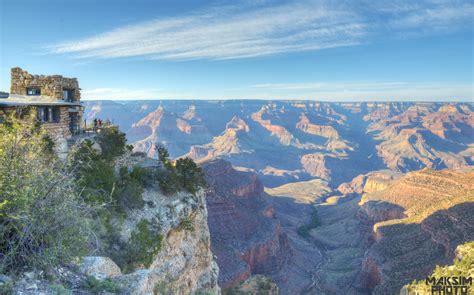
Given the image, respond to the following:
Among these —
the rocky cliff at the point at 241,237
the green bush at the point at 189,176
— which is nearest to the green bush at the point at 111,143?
the green bush at the point at 189,176

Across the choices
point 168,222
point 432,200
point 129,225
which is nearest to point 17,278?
point 129,225

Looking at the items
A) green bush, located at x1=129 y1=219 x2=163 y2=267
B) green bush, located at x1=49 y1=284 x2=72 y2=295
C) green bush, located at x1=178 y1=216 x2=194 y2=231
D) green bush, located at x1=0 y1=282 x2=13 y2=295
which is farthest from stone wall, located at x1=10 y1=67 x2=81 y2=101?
green bush, located at x1=0 y1=282 x2=13 y2=295

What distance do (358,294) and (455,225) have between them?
16.8 metres

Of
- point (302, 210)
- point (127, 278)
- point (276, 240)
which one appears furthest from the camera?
point (302, 210)

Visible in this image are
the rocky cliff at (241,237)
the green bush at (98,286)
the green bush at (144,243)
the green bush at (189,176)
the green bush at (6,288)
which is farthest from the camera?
the rocky cliff at (241,237)

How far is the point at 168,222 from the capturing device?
19.9 metres

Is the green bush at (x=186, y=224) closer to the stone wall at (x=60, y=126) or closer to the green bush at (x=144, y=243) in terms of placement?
the green bush at (x=144, y=243)

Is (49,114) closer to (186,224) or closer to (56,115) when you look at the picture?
(56,115)

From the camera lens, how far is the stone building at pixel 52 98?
67.7ft

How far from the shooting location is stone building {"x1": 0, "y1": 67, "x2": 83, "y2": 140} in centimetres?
2062

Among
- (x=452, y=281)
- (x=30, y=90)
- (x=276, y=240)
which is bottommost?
(x=276, y=240)

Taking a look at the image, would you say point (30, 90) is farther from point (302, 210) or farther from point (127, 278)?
point (302, 210)

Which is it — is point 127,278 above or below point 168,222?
above

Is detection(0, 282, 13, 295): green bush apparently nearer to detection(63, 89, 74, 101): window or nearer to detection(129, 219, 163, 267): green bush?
detection(129, 219, 163, 267): green bush
